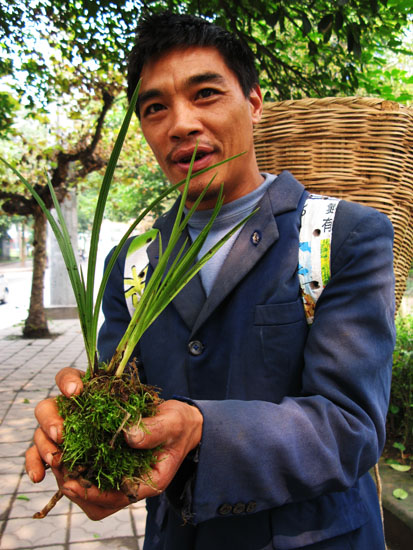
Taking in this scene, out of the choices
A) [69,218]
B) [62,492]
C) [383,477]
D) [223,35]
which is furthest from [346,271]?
[69,218]

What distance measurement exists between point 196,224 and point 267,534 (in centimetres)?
90

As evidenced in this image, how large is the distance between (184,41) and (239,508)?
1.27 meters

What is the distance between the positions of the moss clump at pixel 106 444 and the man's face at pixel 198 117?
2.43ft

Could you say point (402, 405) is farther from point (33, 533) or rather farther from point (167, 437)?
point (167, 437)

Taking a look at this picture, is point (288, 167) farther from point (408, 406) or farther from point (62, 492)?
point (408, 406)

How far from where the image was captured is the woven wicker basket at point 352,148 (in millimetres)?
1591

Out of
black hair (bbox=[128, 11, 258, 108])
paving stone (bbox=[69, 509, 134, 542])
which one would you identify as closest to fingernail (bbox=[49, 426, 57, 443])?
black hair (bbox=[128, 11, 258, 108])

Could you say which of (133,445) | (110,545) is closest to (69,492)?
(133,445)

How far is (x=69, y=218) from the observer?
41.8ft

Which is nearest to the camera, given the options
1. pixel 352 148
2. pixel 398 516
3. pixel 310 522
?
pixel 310 522

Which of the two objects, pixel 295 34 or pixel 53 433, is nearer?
pixel 53 433

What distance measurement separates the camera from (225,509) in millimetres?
987

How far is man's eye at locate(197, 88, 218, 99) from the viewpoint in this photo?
147 centimetres

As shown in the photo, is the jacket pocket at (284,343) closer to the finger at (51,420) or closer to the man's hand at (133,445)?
the man's hand at (133,445)
